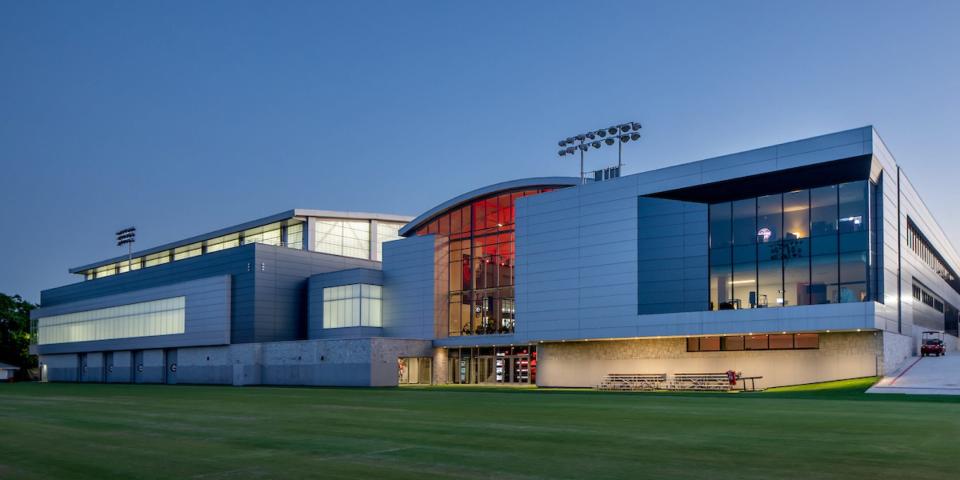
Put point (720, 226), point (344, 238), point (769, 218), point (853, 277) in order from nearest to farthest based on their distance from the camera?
point (853, 277) < point (769, 218) < point (720, 226) < point (344, 238)

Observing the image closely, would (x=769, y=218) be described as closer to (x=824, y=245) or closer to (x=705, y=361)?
(x=824, y=245)

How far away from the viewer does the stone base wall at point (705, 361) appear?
146 feet

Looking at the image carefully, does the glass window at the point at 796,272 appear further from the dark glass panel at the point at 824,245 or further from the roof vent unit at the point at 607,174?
the roof vent unit at the point at 607,174

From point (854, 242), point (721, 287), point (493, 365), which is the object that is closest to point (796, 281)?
point (854, 242)

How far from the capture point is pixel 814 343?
46.2 metres

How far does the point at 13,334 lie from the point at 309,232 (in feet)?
200

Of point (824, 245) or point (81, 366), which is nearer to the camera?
point (824, 245)

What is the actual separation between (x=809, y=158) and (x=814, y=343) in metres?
10.6

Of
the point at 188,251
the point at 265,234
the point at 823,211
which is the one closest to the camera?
the point at 823,211

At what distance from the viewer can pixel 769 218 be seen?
160 feet

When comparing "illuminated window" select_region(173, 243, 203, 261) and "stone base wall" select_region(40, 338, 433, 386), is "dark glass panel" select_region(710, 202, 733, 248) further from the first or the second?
"illuminated window" select_region(173, 243, 203, 261)

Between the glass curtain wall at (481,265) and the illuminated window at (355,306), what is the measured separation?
686cm

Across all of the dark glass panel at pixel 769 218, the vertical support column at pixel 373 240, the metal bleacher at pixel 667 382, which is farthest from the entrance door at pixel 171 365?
the dark glass panel at pixel 769 218

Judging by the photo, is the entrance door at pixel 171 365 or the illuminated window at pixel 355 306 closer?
the illuminated window at pixel 355 306
